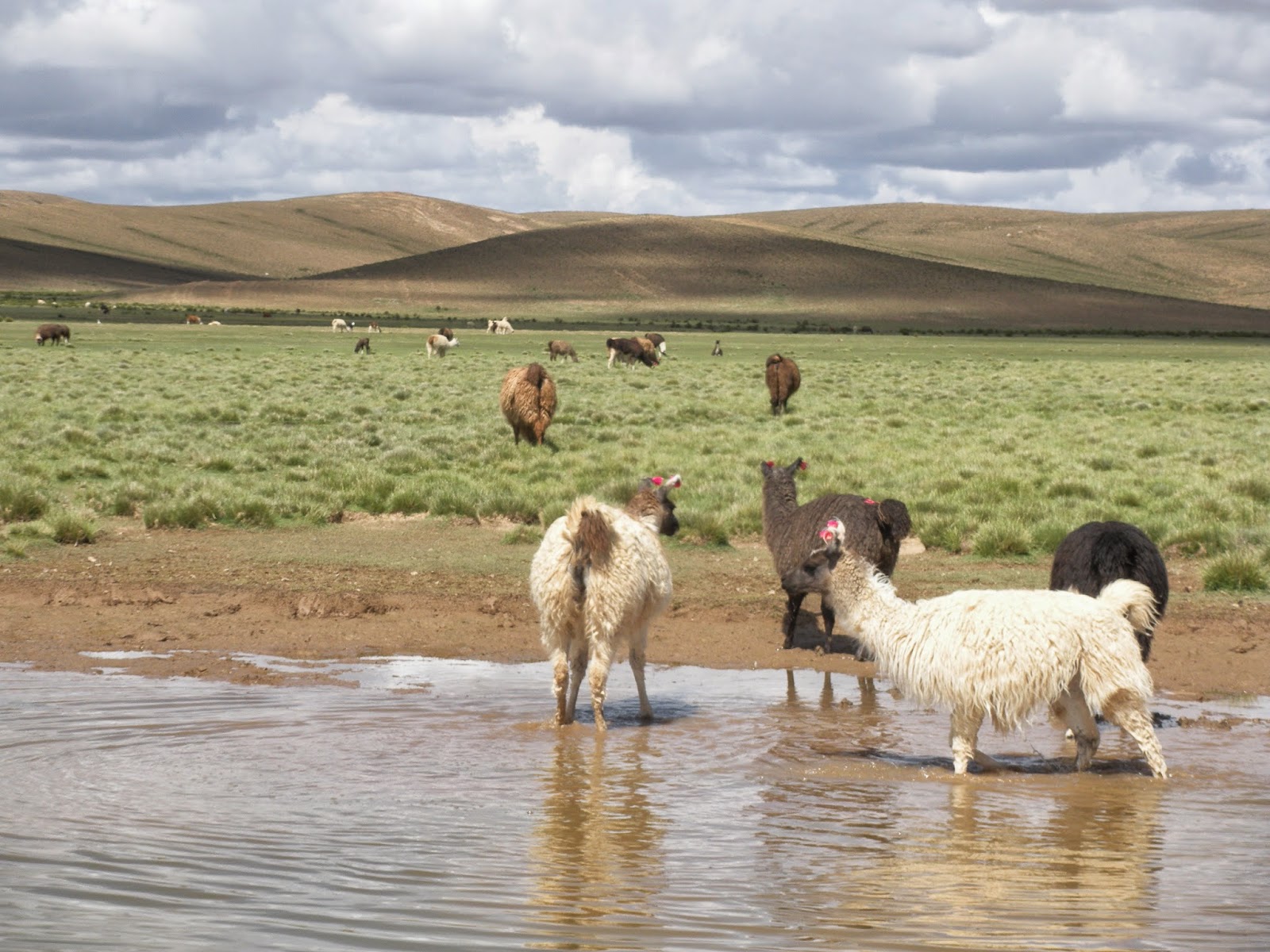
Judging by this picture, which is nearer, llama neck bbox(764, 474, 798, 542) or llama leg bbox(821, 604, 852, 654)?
llama leg bbox(821, 604, 852, 654)

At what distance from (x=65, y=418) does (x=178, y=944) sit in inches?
895

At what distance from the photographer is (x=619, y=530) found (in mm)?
7719

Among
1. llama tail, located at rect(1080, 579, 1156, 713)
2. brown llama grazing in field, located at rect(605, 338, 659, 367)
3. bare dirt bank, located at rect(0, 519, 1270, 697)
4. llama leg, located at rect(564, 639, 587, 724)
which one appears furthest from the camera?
brown llama grazing in field, located at rect(605, 338, 659, 367)

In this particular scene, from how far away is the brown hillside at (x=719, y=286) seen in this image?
110500 mm

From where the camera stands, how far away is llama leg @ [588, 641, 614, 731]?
753 cm

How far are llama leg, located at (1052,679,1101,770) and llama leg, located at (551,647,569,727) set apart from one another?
255cm

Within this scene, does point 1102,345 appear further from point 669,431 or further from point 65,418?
point 65,418

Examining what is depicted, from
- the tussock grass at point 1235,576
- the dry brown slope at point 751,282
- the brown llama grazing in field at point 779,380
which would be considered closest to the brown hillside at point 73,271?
the dry brown slope at point 751,282

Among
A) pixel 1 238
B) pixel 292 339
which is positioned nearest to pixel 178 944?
pixel 292 339

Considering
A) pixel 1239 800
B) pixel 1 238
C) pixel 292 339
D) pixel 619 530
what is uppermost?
pixel 1 238

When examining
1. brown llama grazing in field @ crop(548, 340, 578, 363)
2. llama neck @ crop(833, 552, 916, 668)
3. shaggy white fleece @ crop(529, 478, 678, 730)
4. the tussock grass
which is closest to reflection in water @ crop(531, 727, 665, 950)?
shaggy white fleece @ crop(529, 478, 678, 730)

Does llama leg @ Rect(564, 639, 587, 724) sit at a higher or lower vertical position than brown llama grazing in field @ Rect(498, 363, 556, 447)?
lower

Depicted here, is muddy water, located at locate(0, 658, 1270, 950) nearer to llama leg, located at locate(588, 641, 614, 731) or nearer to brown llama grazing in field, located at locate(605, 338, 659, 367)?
llama leg, located at locate(588, 641, 614, 731)

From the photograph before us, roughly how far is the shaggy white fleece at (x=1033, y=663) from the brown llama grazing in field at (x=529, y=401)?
15294 mm
